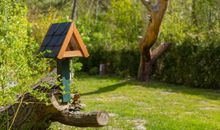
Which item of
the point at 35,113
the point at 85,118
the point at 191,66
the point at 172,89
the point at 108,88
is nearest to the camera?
the point at 85,118

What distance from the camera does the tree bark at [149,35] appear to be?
13.1m

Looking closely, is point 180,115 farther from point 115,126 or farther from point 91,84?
point 91,84

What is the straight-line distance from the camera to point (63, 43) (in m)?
6.31

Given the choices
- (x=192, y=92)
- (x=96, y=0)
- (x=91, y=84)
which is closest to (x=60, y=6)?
(x=96, y=0)

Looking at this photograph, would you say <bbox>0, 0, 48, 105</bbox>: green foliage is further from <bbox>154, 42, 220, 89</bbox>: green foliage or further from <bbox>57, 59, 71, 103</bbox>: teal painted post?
<bbox>154, 42, 220, 89</bbox>: green foliage

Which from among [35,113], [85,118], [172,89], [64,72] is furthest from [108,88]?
[85,118]

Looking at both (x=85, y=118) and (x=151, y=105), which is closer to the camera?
(x=85, y=118)

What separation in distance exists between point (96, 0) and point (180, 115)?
2317 centimetres

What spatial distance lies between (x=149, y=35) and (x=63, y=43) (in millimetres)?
8068

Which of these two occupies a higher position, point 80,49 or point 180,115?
point 80,49

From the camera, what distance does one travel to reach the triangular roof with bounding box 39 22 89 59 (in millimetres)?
6309

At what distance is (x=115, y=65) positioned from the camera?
700 inches

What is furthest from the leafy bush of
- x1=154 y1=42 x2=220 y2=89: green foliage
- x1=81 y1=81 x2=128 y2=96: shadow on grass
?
x1=81 y1=81 x2=128 y2=96: shadow on grass

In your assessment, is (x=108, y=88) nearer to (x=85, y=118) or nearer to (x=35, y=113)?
(x=35, y=113)
